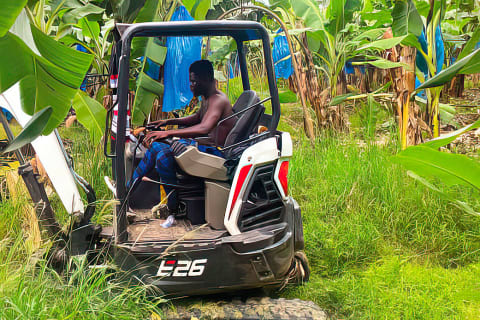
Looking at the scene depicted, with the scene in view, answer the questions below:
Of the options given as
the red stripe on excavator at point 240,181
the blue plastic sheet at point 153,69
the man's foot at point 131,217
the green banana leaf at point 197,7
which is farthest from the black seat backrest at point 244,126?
the green banana leaf at point 197,7

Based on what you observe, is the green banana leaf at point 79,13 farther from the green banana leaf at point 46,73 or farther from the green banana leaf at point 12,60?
the green banana leaf at point 12,60

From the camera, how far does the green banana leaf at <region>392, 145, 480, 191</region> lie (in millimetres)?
2348

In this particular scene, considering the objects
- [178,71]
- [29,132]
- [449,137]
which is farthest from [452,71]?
[178,71]

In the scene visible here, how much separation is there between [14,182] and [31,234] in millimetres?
1020

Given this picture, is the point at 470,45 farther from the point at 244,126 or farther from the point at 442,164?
the point at 244,126

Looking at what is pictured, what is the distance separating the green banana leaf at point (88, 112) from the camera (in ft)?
16.3

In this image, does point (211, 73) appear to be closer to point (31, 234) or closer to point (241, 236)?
point (241, 236)

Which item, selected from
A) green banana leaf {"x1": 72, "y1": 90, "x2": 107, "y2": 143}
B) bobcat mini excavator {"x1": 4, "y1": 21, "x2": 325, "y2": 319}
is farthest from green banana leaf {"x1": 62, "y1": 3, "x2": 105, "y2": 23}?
→ bobcat mini excavator {"x1": 4, "y1": 21, "x2": 325, "y2": 319}

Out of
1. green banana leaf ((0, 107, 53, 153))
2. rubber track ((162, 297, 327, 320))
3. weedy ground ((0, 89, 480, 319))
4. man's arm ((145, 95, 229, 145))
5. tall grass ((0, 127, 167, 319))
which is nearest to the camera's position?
green banana leaf ((0, 107, 53, 153))

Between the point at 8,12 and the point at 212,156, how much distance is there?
2139 mm

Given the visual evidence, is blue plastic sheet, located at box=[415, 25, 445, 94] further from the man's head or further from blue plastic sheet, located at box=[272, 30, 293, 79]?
blue plastic sheet, located at box=[272, 30, 293, 79]

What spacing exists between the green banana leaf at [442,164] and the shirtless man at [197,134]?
172 cm

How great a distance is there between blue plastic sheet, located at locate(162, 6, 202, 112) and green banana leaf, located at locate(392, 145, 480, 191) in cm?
408

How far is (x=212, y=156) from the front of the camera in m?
3.73
